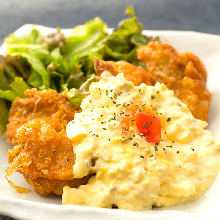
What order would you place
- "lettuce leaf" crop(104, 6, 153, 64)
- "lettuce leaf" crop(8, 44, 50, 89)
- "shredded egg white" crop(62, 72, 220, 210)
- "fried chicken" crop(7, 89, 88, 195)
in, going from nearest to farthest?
"shredded egg white" crop(62, 72, 220, 210) < "fried chicken" crop(7, 89, 88, 195) < "lettuce leaf" crop(8, 44, 50, 89) < "lettuce leaf" crop(104, 6, 153, 64)

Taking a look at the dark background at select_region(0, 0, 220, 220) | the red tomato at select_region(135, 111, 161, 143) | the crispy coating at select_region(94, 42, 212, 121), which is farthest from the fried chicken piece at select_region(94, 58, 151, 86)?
the dark background at select_region(0, 0, 220, 220)

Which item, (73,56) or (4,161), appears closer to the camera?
(4,161)

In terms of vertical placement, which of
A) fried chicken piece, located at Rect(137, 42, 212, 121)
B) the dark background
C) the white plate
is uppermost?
fried chicken piece, located at Rect(137, 42, 212, 121)

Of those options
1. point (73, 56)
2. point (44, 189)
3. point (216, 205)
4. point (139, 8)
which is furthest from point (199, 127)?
point (139, 8)

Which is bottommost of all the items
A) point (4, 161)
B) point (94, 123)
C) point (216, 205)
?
point (4, 161)

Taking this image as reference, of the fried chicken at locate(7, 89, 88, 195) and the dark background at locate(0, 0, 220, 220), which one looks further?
the dark background at locate(0, 0, 220, 220)

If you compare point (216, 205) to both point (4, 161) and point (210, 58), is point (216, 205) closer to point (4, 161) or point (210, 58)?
point (4, 161)

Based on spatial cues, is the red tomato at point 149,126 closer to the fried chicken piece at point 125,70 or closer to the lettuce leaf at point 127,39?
the fried chicken piece at point 125,70

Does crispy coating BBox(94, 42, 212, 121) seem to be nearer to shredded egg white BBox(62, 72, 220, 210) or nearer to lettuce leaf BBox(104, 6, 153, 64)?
shredded egg white BBox(62, 72, 220, 210)
